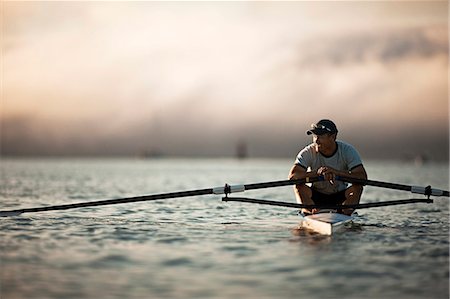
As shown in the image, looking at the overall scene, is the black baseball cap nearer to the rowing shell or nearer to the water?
the rowing shell

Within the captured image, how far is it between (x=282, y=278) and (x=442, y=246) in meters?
5.04

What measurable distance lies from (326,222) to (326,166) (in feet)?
6.27

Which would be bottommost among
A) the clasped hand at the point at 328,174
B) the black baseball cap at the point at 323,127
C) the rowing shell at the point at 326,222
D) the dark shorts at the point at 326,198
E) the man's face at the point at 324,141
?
the rowing shell at the point at 326,222

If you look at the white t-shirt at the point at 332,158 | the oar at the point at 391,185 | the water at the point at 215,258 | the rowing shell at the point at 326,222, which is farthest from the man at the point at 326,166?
the water at the point at 215,258

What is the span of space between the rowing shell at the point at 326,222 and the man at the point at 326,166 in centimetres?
39

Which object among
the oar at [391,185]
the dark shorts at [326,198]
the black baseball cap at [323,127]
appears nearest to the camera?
the oar at [391,185]

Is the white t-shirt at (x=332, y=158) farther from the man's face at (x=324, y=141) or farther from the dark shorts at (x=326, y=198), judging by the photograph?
the dark shorts at (x=326, y=198)

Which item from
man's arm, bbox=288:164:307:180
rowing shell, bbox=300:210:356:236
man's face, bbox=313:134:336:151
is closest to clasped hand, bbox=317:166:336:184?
man's arm, bbox=288:164:307:180

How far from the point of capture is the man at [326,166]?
1634cm

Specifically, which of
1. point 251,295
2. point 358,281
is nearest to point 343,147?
point 358,281

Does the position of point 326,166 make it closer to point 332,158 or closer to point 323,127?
point 332,158

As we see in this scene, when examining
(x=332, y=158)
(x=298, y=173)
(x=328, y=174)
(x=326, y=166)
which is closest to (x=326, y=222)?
(x=328, y=174)

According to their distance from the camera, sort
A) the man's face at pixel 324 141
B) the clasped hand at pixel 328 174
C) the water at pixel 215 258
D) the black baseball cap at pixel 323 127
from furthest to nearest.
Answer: the man's face at pixel 324 141 < the black baseball cap at pixel 323 127 < the clasped hand at pixel 328 174 < the water at pixel 215 258

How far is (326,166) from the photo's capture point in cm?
1677
